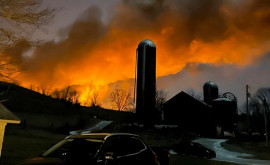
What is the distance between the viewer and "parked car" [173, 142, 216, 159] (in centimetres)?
2281

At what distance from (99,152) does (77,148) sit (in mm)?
487

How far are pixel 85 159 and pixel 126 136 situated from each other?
1.57 m

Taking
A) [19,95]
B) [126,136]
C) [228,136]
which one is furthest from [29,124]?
[126,136]

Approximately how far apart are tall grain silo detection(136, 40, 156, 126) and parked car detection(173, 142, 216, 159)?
15483 millimetres

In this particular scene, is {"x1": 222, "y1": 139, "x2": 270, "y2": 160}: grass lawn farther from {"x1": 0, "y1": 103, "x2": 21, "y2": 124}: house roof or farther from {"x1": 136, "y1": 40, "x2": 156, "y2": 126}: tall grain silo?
{"x1": 0, "y1": 103, "x2": 21, "y2": 124}: house roof

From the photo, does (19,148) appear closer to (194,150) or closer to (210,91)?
(194,150)

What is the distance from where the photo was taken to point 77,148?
15.8 ft

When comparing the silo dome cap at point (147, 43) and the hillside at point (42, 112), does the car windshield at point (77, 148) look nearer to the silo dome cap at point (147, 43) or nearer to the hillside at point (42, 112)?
the silo dome cap at point (147, 43)

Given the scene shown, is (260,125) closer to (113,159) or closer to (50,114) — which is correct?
(50,114)

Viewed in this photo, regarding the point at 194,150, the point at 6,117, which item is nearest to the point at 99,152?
the point at 6,117

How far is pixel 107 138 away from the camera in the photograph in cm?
513

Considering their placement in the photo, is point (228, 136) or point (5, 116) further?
point (228, 136)

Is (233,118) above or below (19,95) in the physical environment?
below

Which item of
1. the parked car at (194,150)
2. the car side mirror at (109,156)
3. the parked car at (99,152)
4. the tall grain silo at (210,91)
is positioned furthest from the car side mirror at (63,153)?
the tall grain silo at (210,91)
